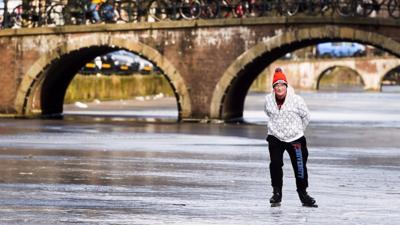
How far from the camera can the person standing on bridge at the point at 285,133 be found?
1289 cm

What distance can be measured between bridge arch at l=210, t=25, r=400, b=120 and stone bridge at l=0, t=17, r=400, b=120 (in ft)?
0.10

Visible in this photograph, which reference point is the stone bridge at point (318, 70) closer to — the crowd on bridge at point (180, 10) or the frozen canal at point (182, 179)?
the crowd on bridge at point (180, 10)

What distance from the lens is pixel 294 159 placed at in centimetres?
1293

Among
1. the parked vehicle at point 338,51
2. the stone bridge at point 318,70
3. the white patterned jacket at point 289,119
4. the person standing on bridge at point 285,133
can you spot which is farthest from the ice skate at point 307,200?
the parked vehicle at point 338,51

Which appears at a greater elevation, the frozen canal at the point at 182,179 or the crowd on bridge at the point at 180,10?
the crowd on bridge at the point at 180,10

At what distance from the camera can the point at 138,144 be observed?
25297 mm

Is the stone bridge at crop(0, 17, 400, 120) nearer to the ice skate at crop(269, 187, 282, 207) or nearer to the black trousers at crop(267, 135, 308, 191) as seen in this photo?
the black trousers at crop(267, 135, 308, 191)

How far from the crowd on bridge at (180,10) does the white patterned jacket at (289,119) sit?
23.0 meters

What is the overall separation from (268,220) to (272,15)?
2644 cm

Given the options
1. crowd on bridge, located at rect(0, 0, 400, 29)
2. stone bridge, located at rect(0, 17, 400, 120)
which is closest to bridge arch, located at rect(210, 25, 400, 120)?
stone bridge, located at rect(0, 17, 400, 120)

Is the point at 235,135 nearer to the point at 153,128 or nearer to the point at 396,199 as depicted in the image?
the point at 153,128

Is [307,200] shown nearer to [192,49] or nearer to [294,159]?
[294,159]

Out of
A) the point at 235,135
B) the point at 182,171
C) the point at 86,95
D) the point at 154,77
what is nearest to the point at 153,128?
the point at 235,135

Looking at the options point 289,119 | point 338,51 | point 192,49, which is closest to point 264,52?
point 192,49
